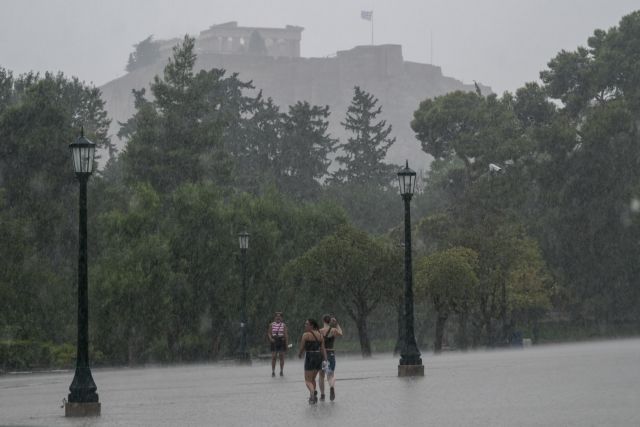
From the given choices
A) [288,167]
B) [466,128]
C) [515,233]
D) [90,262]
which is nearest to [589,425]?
[90,262]

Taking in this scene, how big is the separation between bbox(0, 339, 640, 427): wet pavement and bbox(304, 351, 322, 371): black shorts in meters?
0.68

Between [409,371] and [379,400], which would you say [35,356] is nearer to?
[409,371]

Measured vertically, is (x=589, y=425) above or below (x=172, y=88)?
below

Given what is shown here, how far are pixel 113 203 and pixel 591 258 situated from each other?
32715 mm

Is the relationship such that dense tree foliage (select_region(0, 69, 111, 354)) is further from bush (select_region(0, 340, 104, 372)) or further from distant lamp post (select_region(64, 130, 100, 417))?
distant lamp post (select_region(64, 130, 100, 417))

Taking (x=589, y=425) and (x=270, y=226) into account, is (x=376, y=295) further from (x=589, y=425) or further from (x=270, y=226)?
(x=589, y=425)

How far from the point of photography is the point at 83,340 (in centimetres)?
2225

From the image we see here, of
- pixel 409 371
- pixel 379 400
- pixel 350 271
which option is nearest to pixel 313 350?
pixel 379 400

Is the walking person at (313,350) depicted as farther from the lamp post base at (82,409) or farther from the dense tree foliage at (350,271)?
the dense tree foliage at (350,271)

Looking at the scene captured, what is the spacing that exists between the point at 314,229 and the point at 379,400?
4598 cm

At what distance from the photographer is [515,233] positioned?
7412 cm

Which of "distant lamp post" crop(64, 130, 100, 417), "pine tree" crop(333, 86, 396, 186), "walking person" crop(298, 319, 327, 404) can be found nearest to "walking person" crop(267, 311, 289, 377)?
"walking person" crop(298, 319, 327, 404)

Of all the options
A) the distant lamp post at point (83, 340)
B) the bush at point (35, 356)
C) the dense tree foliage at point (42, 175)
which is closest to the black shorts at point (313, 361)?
the distant lamp post at point (83, 340)

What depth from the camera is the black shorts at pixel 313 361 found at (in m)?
22.8
